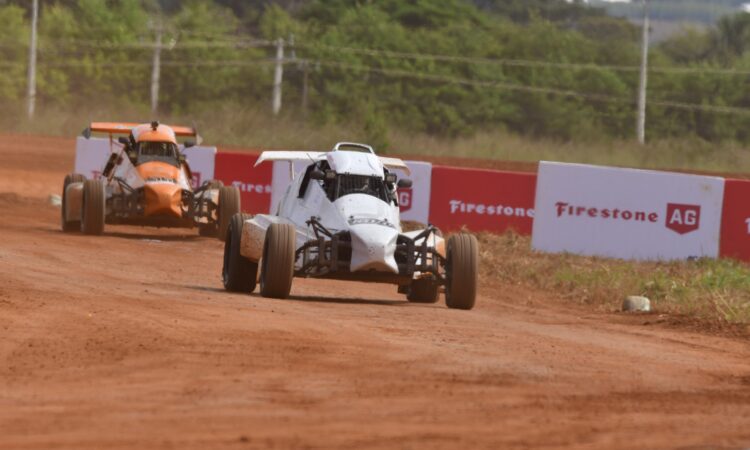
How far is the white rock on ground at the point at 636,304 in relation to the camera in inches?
691

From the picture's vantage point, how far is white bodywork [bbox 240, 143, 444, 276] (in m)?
15.1

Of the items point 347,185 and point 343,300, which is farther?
point 343,300

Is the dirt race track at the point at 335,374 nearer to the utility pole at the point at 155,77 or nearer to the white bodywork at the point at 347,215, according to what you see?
the white bodywork at the point at 347,215

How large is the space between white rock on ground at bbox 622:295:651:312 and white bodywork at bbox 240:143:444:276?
2867 millimetres

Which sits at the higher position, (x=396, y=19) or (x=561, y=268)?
(x=396, y=19)

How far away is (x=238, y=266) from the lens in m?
16.3

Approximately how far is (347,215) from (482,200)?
33.0 ft

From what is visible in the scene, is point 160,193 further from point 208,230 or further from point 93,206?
point 208,230

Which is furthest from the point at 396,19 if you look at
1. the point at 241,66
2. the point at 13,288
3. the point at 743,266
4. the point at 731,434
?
the point at 731,434

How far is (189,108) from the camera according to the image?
232ft

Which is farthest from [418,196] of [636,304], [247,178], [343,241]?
[343,241]

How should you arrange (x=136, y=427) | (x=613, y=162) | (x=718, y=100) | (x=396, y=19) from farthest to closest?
(x=396, y=19) → (x=718, y=100) → (x=613, y=162) → (x=136, y=427)

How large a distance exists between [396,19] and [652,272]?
200 ft

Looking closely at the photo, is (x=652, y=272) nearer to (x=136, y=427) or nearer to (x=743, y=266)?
(x=743, y=266)
